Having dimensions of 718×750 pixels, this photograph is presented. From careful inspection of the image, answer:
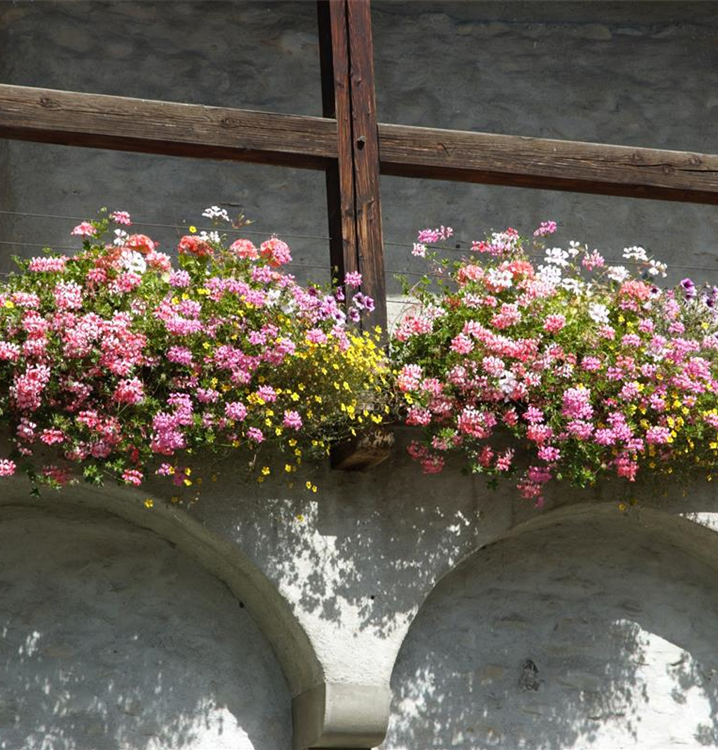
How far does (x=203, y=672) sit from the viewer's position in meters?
5.91

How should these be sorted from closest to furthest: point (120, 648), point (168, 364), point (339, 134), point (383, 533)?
point (168, 364) < point (383, 533) < point (120, 648) < point (339, 134)

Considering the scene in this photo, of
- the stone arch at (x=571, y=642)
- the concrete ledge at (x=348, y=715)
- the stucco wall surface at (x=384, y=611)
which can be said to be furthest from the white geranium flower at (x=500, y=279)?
the concrete ledge at (x=348, y=715)

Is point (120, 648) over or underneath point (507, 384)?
underneath

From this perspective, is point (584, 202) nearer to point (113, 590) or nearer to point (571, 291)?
point (571, 291)

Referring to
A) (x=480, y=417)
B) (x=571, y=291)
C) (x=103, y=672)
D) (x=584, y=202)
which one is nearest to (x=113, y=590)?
(x=103, y=672)

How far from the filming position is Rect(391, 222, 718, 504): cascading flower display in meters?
5.55

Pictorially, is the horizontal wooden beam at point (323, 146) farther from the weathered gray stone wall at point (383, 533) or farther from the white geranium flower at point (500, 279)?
the weathered gray stone wall at point (383, 533)

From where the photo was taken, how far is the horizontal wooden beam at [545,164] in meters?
6.02

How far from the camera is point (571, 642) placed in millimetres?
6289

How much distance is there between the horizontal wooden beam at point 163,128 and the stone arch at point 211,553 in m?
1.19

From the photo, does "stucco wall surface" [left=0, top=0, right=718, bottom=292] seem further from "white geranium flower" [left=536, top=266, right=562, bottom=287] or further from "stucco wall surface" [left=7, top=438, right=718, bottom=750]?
"stucco wall surface" [left=7, top=438, right=718, bottom=750]

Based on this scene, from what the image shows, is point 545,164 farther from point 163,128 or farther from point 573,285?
point 163,128

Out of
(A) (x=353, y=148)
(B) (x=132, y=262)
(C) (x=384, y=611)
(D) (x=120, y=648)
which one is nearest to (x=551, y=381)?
(C) (x=384, y=611)

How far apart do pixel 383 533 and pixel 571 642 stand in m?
1.00
